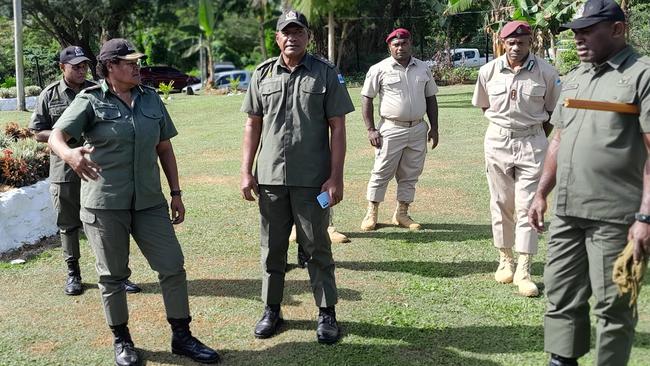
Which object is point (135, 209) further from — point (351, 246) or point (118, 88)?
point (351, 246)

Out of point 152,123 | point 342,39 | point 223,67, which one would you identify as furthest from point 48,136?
point 223,67

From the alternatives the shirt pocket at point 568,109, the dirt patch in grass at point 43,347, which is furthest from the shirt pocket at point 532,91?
the dirt patch in grass at point 43,347

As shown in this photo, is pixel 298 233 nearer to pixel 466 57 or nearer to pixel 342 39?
pixel 466 57

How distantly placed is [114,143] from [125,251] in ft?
2.08

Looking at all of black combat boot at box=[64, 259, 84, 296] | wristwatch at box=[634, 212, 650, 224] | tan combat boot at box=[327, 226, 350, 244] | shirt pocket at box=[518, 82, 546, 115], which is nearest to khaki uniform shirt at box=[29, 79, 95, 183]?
black combat boot at box=[64, 259, 84, 296]

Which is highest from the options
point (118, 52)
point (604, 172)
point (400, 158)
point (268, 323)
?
point (118, 52)

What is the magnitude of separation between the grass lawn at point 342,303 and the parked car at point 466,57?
23845 mm

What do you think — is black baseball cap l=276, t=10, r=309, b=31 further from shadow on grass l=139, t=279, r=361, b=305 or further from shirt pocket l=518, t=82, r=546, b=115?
shadow on grass l=139, t=279, r=361, b=305

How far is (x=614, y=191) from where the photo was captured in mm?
3469

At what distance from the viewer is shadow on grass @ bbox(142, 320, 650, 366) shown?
4.32 m

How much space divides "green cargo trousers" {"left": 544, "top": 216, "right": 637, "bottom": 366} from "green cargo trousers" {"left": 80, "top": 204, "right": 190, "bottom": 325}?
6.80ft

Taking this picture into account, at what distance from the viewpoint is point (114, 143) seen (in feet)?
13.5

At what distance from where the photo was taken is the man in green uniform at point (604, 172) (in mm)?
3408

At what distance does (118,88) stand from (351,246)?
3.22 metres
